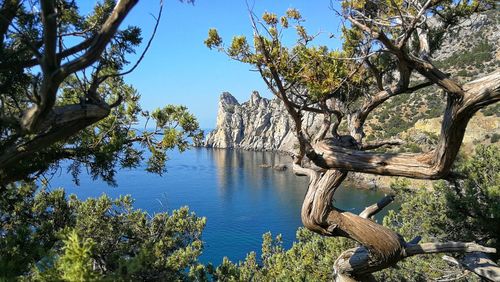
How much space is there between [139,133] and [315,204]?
3520 millimetres

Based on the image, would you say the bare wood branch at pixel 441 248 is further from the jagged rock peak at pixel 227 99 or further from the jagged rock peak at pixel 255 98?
the jagged rock peak at pixel 227 99

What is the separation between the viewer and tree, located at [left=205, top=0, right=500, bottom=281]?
2830 millimetres

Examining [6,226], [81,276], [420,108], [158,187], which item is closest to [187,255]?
[6,226]

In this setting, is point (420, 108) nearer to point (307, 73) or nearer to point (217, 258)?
point (217, 258)

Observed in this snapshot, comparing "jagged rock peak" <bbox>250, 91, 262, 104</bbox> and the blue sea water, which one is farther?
"jagged rock peak" <bbox>250, 91, 262, 104</bbox>

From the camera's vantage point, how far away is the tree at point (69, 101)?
210cm

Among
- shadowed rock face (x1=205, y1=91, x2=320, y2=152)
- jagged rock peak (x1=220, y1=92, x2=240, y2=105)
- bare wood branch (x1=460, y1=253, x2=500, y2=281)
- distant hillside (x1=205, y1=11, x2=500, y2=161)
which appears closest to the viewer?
bare wood branch (x1=460, y1=253, x2=500, y2=281)

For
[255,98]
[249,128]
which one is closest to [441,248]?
[249,128]

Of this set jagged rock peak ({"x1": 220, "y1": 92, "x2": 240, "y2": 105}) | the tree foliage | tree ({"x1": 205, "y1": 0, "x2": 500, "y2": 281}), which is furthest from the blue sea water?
jagged rock peak ({"x1": 220, "y1": 92, "x2": 240, "y2": 105})

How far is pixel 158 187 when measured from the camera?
131 feet

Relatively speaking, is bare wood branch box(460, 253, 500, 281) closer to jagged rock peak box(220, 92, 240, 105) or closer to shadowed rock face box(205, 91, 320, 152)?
shadowed rock face box(205, 91, 320, 152)

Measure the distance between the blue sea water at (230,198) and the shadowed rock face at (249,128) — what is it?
112ft

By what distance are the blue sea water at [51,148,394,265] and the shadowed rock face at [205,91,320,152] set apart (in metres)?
34.2

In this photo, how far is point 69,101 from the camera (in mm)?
4957
